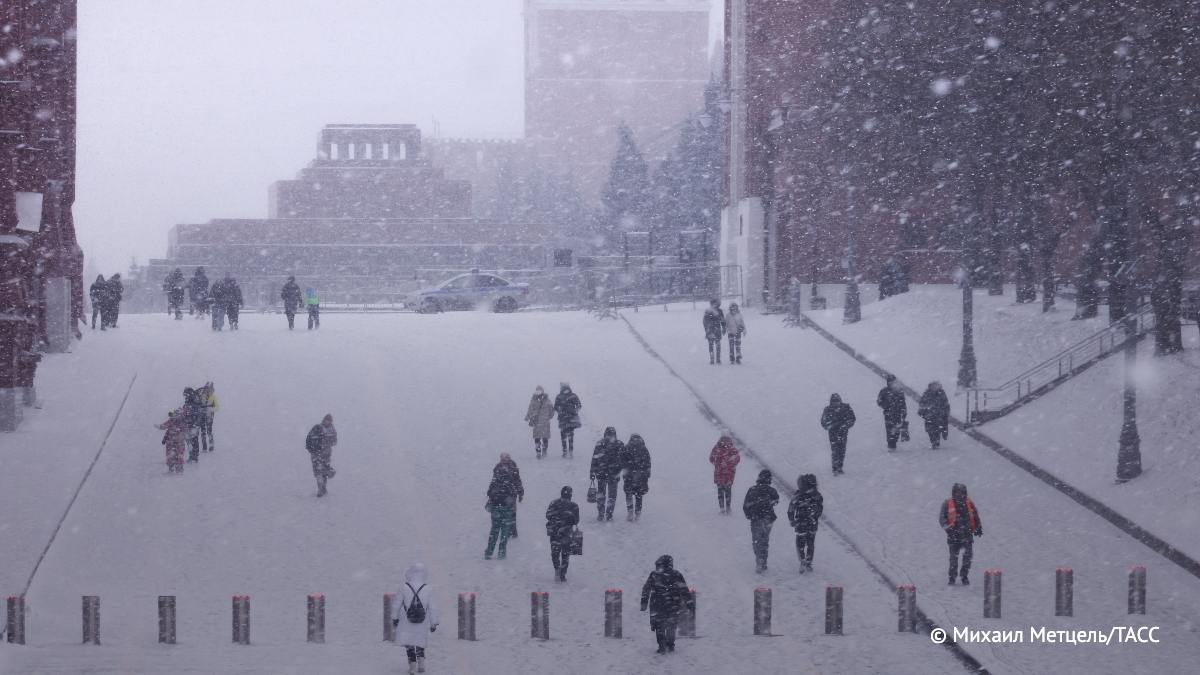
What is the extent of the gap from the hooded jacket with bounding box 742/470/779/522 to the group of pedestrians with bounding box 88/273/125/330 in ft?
81.1

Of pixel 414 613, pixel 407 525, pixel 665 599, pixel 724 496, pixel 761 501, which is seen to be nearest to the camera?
pixel 414 613

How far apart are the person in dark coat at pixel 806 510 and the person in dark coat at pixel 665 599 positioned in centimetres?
324

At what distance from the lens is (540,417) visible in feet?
72.0

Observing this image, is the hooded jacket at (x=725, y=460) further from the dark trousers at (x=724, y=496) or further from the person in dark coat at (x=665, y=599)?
the person in dark coat at (x=665, y=599)

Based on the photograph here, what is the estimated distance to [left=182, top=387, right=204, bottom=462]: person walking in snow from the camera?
848 inches

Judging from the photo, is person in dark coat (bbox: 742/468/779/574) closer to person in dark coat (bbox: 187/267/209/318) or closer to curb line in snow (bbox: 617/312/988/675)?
curb line in snow (bbox: 617/312/988/675)

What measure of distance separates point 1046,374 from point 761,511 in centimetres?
1263

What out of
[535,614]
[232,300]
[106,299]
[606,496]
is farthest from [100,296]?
[535,614]

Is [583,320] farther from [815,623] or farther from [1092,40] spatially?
[815,623]

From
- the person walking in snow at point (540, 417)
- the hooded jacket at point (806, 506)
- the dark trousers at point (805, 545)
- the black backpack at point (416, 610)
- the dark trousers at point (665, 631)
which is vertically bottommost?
the dark trousers at point (665, 631)

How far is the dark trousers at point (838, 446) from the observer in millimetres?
20922

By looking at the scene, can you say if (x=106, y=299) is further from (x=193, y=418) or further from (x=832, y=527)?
(x=832, y=527)

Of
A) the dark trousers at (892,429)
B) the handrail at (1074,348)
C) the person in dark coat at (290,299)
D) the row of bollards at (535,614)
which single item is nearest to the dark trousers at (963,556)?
the row of bollards at (535,614)

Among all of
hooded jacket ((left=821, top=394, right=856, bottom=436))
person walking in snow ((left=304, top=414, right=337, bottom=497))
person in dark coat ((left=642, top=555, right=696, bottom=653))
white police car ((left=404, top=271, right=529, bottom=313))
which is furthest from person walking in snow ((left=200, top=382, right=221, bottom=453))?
white police car ((left=404, top=271, right=529, bottom=313))
